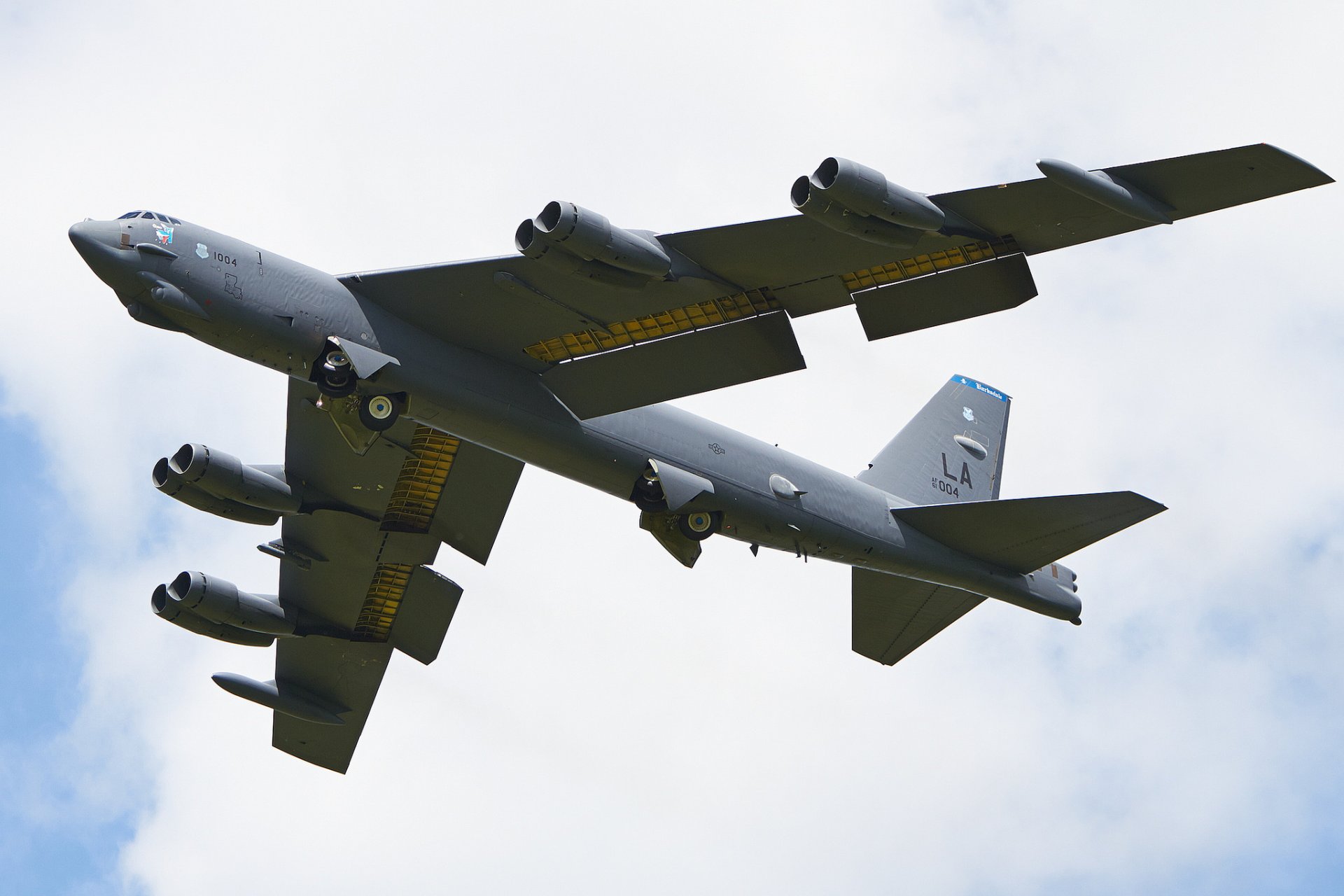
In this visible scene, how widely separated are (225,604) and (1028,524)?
15.2m

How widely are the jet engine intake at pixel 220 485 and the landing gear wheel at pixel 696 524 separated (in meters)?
7.31

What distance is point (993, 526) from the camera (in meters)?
26.5

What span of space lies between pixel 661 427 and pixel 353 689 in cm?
1044

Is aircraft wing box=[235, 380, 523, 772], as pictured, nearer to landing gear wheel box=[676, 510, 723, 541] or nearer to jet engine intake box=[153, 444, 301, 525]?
jet engine intake box=[153, 444, 301, 525]

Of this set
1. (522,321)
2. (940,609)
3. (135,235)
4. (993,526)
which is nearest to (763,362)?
(522,321)

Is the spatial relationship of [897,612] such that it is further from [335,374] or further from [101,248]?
[101,248]

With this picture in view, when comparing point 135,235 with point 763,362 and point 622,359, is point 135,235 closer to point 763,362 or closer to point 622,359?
point 622,359

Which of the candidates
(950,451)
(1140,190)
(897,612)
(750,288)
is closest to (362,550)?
(750,288)

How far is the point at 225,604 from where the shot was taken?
2802cm

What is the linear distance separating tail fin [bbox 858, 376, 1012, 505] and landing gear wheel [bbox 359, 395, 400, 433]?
10425 millimetres

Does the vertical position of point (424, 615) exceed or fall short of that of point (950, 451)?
it falls short

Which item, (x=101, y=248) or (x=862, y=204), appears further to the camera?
(x=101, y=248)

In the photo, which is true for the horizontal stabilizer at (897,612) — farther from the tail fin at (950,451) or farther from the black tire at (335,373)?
the black tire at (335,373)

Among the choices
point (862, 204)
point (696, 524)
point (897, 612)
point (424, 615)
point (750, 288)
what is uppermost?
point (862, 204)
